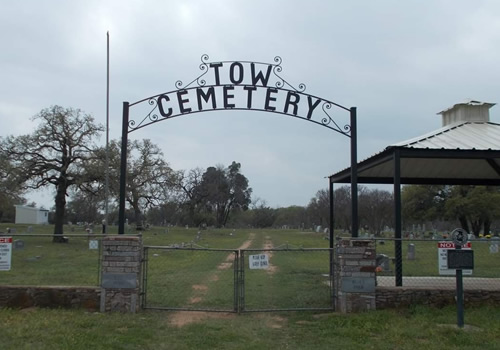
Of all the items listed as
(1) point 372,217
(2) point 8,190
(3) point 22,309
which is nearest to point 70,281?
(3) point 22,309

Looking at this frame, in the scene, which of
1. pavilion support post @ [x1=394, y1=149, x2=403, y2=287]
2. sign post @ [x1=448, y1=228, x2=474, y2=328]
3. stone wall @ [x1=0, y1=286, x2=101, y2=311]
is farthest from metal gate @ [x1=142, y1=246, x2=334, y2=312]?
→ sign post @ [x1=448, y1=228, x2=474, y2=328]

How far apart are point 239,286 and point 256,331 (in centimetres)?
288

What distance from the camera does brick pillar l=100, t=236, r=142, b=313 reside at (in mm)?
9297

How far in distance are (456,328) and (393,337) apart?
126 cm

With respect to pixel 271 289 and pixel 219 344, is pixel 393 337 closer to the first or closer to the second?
pixel 219 344

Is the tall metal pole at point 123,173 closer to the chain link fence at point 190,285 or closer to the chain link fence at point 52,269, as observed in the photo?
the chain link fence at point 52,269

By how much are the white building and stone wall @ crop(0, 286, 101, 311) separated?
95.4 meters

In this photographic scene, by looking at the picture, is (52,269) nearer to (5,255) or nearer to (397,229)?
(5,255)

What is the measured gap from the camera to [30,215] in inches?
3996

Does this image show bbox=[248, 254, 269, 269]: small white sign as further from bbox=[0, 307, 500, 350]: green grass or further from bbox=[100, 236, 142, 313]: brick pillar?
bbox=[100, 236, 142, 313]: brick pillar

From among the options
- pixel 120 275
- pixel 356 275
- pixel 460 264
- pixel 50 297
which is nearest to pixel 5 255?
pixel 50 297

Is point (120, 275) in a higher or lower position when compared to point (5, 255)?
lower

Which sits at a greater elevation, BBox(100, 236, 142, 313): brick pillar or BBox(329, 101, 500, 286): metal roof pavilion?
BBox(329, 101, 500, 286): metal roof pavilion

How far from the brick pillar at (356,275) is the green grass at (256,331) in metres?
0.36
